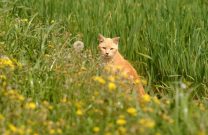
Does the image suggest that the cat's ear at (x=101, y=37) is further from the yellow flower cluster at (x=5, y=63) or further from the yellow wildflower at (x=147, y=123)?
the yellow wildflower at (x=147, y=123)

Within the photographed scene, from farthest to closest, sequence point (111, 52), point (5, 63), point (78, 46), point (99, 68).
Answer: point (111, 52)
point (78, 46)
point (99, 68)
point (5, 63)

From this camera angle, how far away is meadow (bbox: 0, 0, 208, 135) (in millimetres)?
4062

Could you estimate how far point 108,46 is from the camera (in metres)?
6.68

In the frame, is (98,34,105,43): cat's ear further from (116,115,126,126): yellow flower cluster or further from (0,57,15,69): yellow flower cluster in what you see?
(116,115,126,126): yellow flower cluster

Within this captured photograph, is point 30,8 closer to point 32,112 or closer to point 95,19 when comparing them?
point 95,19

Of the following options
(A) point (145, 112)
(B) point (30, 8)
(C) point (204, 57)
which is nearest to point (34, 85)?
(A) point (145, 112)

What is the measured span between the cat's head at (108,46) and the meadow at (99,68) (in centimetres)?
21

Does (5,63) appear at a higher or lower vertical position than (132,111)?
higher

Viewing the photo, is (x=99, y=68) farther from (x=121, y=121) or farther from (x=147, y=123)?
(x=147, y=123)

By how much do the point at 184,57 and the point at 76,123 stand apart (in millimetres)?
2637

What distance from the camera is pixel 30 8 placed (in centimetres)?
798

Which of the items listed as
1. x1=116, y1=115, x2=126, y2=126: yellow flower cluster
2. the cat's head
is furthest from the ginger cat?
x1=116, y1=115, x2=126, y2=126: yellow flower cluster

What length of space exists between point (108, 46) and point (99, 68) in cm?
71

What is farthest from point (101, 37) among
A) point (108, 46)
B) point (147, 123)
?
point (147, 123)
